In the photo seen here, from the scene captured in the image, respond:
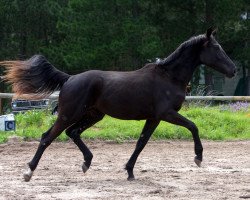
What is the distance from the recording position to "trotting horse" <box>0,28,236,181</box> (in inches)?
312

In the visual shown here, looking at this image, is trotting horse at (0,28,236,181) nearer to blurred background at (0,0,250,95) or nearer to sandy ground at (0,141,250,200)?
sandy ground at (0,141,250,200)

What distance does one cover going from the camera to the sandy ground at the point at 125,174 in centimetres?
700

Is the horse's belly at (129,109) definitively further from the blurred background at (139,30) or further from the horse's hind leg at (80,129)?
the blurred background at (139,30)

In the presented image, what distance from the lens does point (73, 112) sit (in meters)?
7.99

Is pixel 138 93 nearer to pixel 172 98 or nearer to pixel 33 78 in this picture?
pixel 172 98

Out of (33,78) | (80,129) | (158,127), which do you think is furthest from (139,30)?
(80,129)

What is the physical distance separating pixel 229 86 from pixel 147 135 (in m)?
28.5

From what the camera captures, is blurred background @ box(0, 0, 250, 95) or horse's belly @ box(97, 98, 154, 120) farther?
blurred background @ box(0, 0, 250, 95)

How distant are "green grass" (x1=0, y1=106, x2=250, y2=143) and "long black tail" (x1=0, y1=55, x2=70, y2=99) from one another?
3.91 meters

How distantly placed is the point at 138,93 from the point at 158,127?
5693mm

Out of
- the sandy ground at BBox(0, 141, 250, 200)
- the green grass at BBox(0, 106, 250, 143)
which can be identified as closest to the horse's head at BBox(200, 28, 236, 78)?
the sandy ground at BBox(0, 141, 250, 200)

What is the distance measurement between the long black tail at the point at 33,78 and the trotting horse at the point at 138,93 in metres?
0.08

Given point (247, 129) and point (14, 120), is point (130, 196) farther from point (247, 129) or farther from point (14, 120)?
point (247, 129)

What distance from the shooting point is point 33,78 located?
8578 millimetres
